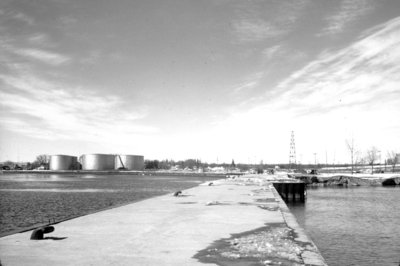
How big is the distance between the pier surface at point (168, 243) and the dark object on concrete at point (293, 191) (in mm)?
37322

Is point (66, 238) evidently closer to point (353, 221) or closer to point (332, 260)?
point (332, 260)

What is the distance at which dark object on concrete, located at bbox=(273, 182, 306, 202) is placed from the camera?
53.0 m

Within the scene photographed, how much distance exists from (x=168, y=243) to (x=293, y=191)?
45198 millimetres

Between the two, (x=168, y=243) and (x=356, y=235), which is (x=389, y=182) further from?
(x=168, y=243)

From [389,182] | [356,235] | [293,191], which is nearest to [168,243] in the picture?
[356,235]

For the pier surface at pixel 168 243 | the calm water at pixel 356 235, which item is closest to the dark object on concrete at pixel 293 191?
the calm water at pixel 356 235

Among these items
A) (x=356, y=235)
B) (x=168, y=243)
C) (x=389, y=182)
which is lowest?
(x=356, y=235)

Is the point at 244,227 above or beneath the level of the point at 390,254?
above

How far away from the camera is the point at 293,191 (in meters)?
54.0

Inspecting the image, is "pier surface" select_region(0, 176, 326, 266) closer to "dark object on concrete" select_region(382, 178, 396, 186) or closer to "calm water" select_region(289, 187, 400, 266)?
"calm water" select_region(289, 187, 400, 266)

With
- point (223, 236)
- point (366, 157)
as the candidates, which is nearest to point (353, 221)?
point (223, 236)

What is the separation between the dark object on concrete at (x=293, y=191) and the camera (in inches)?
2087

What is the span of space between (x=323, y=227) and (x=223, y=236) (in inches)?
664

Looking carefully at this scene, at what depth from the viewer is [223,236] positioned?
1261 centimetres
